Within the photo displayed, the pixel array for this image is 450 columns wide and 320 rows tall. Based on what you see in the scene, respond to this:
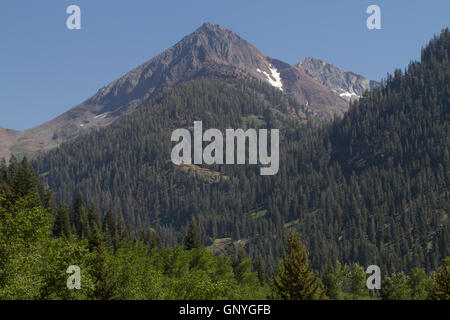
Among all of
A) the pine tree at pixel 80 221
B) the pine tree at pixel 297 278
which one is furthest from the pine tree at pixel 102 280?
the pine tree at pixel 80 221

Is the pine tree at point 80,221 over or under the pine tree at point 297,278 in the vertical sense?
over

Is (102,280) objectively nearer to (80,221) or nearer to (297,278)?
(297,278)

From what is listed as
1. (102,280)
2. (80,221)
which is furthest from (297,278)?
(80,221)

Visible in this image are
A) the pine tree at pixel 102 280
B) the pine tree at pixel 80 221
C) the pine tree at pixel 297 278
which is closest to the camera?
the pine tree at pixel 297 278

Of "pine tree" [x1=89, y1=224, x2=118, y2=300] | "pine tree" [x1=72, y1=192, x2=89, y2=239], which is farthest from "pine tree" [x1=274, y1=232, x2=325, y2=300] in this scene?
"pine tree" [x1=72, y1=192, x2=89, y2=239]

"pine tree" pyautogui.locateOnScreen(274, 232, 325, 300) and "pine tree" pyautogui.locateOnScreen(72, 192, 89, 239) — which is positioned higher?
"pine tree" pyautogui.locateOnScreen(72, 192, 89, 239)

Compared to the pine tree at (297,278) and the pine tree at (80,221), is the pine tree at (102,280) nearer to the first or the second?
the pine tree at (297,278)

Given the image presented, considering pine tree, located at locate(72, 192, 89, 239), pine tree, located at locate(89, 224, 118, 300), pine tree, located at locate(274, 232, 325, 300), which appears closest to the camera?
pine tree, located at locate(274, 232, 325, 300)

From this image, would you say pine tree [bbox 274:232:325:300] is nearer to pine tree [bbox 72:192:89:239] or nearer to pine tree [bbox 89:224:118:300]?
pine tree [bbox 89:224:118:300]

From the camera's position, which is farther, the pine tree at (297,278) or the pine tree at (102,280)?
the pine tree at (102,280)

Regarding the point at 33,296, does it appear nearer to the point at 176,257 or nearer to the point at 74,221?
the point at 176,257

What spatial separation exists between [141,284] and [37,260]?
20827mm

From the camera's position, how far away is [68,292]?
174ft
